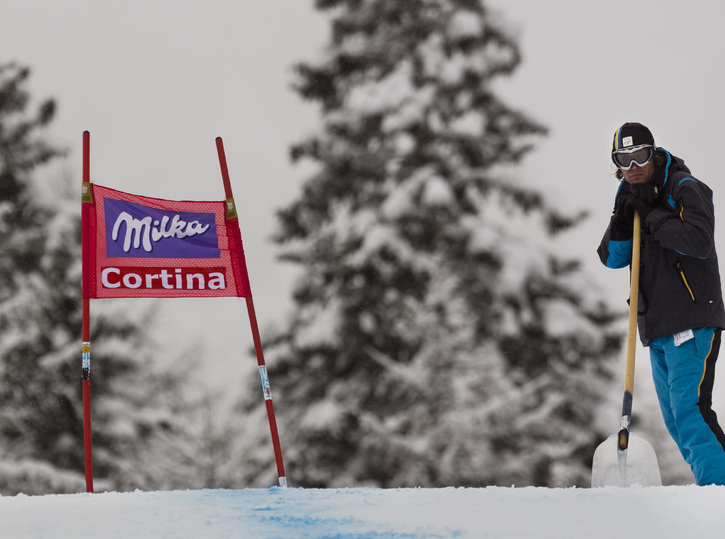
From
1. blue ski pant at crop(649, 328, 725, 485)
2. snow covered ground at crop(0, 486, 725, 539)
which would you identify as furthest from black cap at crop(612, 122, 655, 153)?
snow covered ground at crop(0, 486, 725, 539)

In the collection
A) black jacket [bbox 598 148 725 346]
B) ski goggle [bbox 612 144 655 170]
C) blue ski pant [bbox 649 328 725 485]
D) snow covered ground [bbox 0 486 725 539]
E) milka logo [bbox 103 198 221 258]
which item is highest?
milka logo [bbox 103 198 221 258]

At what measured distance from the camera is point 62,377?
701 cm

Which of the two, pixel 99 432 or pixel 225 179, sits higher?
pixel 225 179

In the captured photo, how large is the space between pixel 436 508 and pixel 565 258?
16.0 ft

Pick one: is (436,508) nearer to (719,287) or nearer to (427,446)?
(719,287)

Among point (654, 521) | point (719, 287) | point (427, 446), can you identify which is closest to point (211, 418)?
point (427, 446)

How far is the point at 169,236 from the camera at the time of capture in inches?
150

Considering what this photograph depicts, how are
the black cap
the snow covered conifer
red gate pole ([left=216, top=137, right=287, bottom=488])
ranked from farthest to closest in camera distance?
1. the snow covered conifer
2. red gate pole ([left=216, top=137, right=287, bottom=488])
3. the black cap

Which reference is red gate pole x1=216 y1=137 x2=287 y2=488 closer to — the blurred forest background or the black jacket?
the black jacket

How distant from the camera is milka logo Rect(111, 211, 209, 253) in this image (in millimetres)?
3729

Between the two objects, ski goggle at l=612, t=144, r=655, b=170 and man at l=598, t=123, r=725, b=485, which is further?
ski goggle at l=612, t=144, r=655, b=170

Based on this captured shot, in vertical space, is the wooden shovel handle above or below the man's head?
below

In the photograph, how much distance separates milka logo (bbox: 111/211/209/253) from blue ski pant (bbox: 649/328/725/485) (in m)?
2.32

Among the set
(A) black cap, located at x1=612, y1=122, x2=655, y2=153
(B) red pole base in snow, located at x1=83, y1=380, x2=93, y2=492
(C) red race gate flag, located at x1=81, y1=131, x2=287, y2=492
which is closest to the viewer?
(A) black cap, located at x1=612, y1=122, x2=655, y2=153
